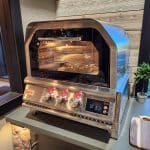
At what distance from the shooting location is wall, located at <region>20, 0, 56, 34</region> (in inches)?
48.8

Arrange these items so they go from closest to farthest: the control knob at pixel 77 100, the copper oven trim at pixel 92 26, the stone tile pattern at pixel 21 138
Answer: the copper oven trim at pixel 92 26
the control knob at pixel 77 100
the stone tile pattern at pixel 21 138

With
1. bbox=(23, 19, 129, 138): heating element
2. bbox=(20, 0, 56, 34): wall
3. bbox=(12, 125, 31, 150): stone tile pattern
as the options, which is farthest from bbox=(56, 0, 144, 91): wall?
bbox=(12, 125, 31, 150): stone tile pattern

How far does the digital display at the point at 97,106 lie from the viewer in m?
0.78

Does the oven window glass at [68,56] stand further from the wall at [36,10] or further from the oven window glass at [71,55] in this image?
the wall at [36,10]

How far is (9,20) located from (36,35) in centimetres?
35

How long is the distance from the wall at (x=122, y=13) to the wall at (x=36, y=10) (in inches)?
8.2

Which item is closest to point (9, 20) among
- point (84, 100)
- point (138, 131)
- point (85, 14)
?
point (85, 14)

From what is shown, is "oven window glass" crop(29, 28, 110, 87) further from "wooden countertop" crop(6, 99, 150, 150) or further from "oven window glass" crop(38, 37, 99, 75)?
"wooden countertop" crop(6, 99, 150, 150)

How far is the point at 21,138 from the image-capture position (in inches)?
42.9

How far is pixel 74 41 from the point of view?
33.5 inches

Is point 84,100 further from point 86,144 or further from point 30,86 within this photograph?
point 30,86

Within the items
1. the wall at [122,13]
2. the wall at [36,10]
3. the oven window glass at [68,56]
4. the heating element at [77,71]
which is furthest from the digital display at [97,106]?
the wall at [36,10]

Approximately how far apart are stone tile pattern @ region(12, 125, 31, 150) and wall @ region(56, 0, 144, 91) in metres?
0.87

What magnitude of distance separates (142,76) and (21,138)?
92 centimetres
